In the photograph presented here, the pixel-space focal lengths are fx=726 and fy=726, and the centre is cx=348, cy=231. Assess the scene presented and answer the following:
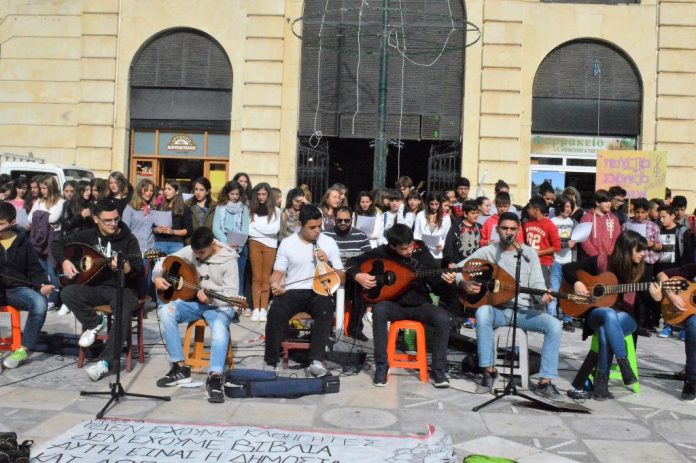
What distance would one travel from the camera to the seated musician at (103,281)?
710 centimetres

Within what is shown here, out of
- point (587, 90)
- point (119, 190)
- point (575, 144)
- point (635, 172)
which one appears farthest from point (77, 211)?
point (587, 90)

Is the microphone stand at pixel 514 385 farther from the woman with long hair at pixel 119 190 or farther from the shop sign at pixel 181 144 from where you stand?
the shop sign at pixel 181 144

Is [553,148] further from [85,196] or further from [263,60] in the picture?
[85,196]

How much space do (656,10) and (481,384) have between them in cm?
1311

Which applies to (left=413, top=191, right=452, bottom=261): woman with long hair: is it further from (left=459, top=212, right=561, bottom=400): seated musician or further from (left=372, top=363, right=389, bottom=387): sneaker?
(left=372, top=363, right=389, bottom=387): sneaker

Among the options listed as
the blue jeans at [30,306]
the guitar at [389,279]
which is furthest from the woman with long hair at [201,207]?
the guitar at [389,279]

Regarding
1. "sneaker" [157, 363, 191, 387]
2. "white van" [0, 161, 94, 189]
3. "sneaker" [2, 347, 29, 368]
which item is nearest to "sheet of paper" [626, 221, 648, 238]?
"sneaker" [157, 363, 191, 387]

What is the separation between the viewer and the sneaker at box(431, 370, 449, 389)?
6.88 m

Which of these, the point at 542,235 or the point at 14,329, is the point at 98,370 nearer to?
the point at 14,329

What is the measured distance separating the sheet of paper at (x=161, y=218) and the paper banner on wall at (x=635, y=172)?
24.8 ft

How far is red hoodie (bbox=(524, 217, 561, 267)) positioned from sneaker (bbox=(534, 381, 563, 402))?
3.32 metres

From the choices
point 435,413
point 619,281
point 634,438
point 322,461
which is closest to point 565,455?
point 634,438

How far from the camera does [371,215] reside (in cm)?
1045

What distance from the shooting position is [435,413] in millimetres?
6043
